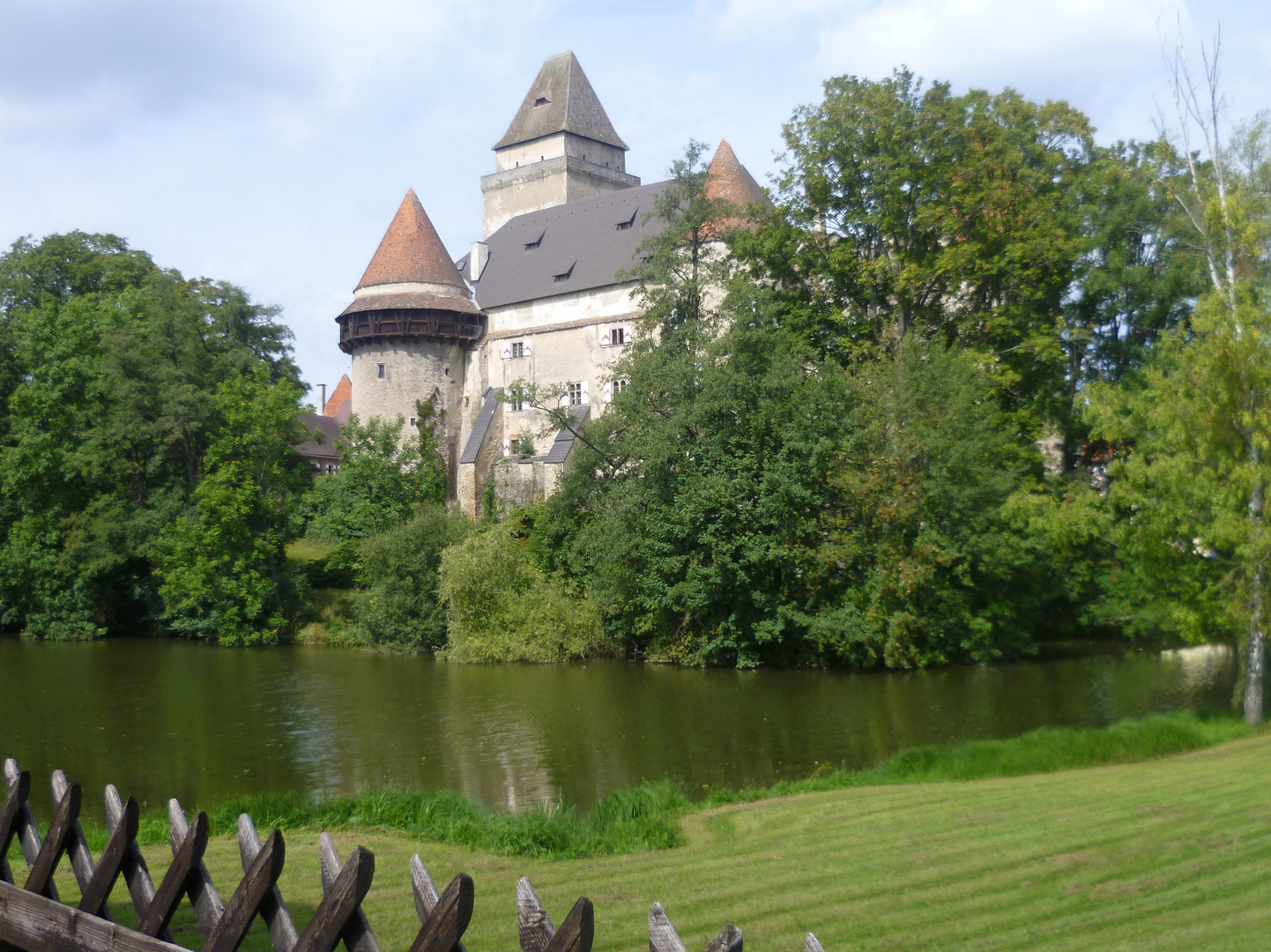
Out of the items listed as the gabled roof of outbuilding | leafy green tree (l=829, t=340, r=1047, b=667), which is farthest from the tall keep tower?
leafy green tree (l=829, t=340, r=1047, b=667)

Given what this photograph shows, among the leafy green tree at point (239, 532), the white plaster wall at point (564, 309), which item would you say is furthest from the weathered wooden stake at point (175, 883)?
the white plaster wall at point (564, 309)

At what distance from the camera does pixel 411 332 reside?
3856cm

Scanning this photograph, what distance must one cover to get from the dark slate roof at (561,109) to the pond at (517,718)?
29.7 meters

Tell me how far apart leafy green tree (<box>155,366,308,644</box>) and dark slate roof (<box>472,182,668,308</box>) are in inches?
413

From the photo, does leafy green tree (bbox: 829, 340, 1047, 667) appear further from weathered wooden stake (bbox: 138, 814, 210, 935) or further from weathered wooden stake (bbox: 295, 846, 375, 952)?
weathered wooden stake (bbox: 295, 846, 375, 952)

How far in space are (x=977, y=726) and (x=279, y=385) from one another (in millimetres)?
24770

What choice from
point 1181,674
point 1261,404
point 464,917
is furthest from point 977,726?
point 464,917

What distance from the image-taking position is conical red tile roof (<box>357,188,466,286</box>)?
130ft

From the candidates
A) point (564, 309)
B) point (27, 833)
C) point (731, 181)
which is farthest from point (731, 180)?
point (27, 833)

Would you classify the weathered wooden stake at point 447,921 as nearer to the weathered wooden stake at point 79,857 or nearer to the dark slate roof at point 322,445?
the weathered wooden stake at point 79,857

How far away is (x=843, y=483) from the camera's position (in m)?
21.5

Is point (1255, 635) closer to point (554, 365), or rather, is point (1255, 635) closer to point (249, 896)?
point (249, 896)

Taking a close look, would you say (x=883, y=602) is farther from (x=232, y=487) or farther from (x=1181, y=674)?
(x=232, y=487)

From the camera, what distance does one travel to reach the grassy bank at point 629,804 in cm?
726
